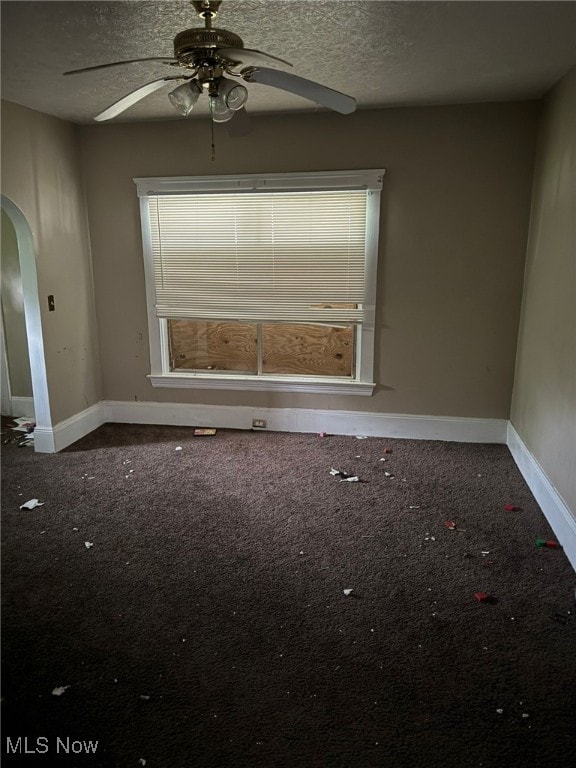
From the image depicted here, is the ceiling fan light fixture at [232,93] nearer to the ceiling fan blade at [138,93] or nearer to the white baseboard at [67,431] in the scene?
the ceiling fan blade at [138,93]

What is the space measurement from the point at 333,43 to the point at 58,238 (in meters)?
2.57

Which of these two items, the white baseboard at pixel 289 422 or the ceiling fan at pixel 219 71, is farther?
the white baseboard at pixel 289 422

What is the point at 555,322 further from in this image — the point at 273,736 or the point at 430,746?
the point at 273,736

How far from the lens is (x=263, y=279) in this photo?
170 inches

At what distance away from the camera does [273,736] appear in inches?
68.8

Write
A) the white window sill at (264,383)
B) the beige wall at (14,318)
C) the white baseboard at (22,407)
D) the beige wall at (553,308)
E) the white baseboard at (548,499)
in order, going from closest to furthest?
the white baseboard at (548,499)
the beige wall at (553,308)
the white window sill at (264,383)
the beige wall at (14,318)
the white baseboard at (22,407)

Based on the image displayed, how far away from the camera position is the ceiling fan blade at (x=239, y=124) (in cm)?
247

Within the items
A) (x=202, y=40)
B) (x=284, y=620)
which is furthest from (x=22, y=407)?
(x=202, y=40)

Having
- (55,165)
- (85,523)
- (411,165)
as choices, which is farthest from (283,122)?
(85,523)

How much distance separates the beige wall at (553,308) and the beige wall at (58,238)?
3509mm

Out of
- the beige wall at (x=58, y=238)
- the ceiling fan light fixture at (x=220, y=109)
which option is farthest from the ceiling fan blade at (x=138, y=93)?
the beige wall at (x=58, y=238)

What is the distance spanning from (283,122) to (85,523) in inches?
126
